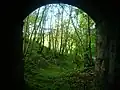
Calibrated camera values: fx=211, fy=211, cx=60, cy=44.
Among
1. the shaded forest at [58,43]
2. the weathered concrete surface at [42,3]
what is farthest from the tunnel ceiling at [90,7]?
the shaded forest at [58,43]

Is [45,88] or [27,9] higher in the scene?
[27,9]

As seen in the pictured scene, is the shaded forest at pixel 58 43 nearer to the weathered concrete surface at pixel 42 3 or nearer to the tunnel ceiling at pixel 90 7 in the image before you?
the weathered concrete surface at pixel 42 3

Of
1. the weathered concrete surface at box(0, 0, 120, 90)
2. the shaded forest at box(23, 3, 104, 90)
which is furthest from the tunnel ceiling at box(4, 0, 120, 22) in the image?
the shaded forest at box(23, 3, 104, 90)

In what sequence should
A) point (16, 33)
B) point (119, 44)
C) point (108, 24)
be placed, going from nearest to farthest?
point (119, 44) → point (108, 24) → point (16, 33)

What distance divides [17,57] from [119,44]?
341cm

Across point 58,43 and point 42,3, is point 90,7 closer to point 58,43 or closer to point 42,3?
point 42,3

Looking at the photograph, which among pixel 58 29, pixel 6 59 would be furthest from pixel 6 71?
pixel 58 29

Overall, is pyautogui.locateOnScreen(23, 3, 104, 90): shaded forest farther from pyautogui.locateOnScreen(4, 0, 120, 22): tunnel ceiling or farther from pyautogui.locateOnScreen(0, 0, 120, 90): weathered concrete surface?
pyautogui.locateOnScreen(4, 0, 120, 22): tunnel ceiling

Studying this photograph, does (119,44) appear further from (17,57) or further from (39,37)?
(39,37)

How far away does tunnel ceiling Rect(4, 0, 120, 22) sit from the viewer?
5805mm

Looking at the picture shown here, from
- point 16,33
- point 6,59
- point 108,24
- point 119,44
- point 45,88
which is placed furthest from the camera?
point 45,88

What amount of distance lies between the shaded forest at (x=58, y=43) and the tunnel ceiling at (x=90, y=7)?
3506 mm

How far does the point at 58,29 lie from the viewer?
2369 cm

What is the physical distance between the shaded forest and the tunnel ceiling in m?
3.51
